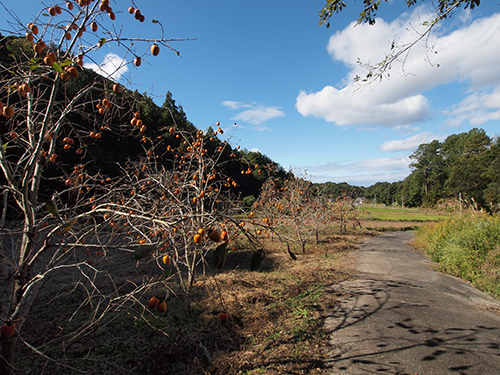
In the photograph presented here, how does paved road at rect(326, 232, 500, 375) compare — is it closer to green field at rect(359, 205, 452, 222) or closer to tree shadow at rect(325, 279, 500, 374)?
tree shadow at rect(325, 279, 500, 374)

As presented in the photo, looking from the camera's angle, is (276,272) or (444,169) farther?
(444,169)

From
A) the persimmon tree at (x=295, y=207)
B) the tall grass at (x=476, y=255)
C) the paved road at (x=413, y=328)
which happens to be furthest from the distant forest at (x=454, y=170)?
the paved road at (x=413, y=328)

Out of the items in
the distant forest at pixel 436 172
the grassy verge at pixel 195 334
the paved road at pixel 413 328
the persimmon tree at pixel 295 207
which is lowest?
the grassy verge at pixel 195 334

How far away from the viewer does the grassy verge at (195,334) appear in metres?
2.86

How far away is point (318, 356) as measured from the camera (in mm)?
2977

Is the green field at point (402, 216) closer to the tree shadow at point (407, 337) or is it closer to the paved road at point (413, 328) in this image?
the paved road at point (413, 328)

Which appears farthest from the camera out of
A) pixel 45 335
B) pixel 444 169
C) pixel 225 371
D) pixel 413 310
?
pixel 444 169

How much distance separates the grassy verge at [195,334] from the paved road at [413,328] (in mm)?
327

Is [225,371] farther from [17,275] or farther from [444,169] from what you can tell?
[444,169]

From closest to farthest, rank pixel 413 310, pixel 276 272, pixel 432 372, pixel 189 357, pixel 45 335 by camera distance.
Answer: pixel 432 372
pixel 189 357
pixel 45 335
pixel 413 310
pixel 276 272

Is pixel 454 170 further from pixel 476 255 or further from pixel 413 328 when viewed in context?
pixel 413 328

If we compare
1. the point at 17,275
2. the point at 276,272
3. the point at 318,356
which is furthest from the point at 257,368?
the point at 276,272

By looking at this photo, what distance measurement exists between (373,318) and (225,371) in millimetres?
2297

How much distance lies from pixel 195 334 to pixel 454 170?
4786 cm
